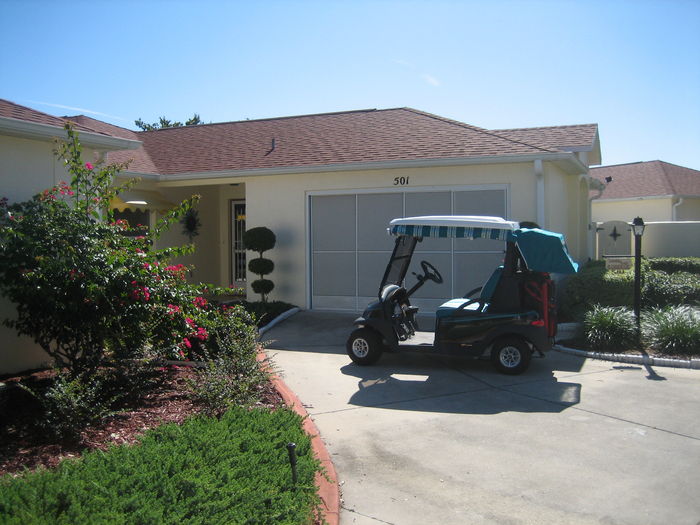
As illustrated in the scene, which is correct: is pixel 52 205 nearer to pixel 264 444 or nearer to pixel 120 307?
pixel 120 307

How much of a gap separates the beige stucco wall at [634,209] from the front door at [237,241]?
58.9ft

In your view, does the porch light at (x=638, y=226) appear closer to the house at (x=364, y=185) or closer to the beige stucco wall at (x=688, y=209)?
the house at (x=364, y=185)

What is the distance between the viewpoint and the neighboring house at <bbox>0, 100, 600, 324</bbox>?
11445 mm

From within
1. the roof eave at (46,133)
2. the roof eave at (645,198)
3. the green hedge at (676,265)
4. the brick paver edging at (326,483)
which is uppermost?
the roof eave at (645,198)

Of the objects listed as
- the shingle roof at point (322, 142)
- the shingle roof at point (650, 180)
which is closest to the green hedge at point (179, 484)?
the shingle roof at point (322, 142)

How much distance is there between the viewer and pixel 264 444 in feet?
13.6

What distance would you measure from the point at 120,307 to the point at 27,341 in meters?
2.13

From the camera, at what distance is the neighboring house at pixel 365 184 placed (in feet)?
37.6

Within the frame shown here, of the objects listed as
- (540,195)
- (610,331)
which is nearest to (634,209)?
(540,195)

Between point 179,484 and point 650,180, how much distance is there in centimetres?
2839

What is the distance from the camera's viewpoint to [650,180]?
27281 millimetres

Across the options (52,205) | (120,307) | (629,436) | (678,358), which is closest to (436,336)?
(629,436)

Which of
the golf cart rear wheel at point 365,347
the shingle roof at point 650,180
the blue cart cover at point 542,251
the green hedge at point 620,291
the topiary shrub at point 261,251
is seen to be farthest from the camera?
the shingle roof at point 650,180

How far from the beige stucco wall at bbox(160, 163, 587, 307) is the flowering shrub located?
632cm
